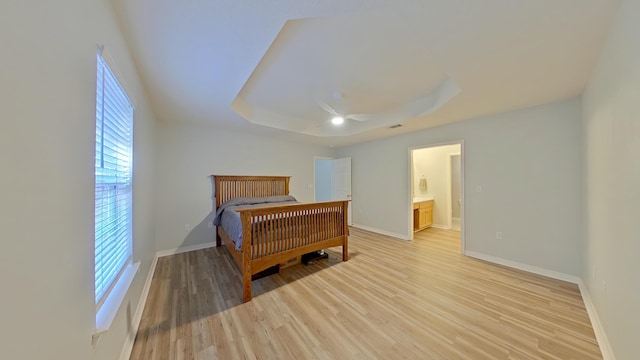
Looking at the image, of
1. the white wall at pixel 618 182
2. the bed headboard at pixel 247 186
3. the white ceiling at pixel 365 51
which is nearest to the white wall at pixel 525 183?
the white ceiling at pixel 365 51

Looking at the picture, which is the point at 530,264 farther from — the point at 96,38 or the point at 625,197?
the point at 96,38

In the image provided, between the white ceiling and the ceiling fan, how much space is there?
1.0 inches

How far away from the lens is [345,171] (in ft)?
19.7

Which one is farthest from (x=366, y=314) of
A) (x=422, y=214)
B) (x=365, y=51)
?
(x=422, y=214)

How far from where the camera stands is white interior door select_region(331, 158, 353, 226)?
5.95 m

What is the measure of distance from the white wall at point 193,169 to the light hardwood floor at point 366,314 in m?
0.78

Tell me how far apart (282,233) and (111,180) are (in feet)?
5.83

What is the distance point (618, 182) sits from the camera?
1502mm

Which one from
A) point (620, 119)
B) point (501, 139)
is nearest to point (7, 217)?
point (620, 119)

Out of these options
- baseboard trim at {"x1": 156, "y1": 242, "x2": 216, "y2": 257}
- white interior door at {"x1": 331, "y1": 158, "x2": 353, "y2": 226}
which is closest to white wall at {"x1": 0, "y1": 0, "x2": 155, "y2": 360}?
baseboard trim at {"x1": 156, "y1": 242, "x2": 216, "y2": 257}

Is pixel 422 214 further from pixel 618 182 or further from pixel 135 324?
pixel 135 324

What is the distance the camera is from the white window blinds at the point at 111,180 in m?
1.24

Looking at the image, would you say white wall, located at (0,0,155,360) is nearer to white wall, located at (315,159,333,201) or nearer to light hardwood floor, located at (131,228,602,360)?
light hardwood floor, located at (131,228,602,360)

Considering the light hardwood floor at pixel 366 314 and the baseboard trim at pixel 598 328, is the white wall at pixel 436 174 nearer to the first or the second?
the light hardwood floor at pixel 366 314
